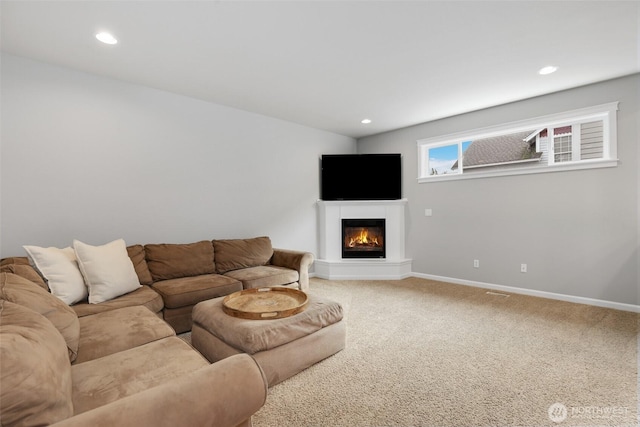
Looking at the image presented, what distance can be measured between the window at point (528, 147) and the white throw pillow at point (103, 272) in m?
4.38

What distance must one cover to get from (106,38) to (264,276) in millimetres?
2655

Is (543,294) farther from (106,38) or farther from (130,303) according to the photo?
(106,38)

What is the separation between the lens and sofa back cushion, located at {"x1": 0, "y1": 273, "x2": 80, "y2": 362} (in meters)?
1.39

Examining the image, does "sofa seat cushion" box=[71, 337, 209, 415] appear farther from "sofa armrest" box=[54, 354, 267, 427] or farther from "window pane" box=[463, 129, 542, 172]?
"window pane" box=[463, 129, 542, 172]

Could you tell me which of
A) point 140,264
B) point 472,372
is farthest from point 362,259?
point 140,264

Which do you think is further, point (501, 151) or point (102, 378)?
point (501, 151)

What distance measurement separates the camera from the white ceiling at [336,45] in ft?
7.17

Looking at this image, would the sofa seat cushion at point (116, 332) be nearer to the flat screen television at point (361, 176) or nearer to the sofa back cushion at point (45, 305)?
the sofa back cushion at point (45, 305)

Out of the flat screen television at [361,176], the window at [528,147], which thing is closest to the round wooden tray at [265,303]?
the flat screen television at [361,176]

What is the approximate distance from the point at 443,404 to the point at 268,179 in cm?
369

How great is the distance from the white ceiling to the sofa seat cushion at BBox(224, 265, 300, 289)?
220 centimetres

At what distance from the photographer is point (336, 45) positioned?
8.71 feet

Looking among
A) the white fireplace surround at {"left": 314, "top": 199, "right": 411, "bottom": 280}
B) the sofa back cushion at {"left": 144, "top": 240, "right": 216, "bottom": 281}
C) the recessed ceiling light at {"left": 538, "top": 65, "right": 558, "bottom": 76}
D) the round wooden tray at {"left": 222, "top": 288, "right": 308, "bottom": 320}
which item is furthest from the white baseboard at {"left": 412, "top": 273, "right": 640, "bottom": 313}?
the sofa back cushion at {"left": 144, "top": 240, "right": 216, "bottom": 281}

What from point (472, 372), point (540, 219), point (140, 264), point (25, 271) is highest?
point (540, 219)
